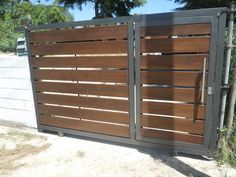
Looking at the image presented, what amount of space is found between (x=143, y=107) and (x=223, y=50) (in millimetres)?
1200

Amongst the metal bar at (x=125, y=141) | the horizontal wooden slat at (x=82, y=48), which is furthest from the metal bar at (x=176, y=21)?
the metal bar at (x=125, y=141)

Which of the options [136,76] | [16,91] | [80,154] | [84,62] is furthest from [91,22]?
[16,91]

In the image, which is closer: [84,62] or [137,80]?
[137,80]

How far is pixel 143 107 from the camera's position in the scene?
3.22 metres

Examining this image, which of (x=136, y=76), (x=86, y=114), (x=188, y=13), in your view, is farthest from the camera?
(x=86, y=114)

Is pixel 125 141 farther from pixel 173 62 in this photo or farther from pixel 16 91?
pixel 16 91

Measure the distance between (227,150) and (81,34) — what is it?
240 cm

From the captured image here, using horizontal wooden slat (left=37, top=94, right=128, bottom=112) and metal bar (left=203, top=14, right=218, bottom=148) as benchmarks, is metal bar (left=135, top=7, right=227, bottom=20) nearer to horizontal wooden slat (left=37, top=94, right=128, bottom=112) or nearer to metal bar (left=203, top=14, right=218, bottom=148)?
metal bar (left=203, top=14, right=218, bottom=148)

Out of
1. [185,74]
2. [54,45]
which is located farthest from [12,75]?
[185,74]

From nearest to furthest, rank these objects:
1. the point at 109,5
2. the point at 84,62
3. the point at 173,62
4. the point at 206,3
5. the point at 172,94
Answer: the point at 173,62, the point at 172,94, the point at 84,62, the point at 206,3, the point at 109,5

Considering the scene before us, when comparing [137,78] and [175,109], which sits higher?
[137,78]

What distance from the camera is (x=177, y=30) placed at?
9.14 feet

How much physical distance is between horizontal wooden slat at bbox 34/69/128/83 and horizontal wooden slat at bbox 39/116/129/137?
68cm

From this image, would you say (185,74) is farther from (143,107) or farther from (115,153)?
(115,153)
